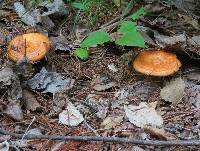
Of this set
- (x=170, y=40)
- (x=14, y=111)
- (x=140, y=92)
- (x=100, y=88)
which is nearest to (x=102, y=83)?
(x=100, y=88)

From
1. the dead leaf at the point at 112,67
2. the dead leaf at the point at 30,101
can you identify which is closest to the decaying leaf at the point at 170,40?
the dead leaf at the point at 112,67

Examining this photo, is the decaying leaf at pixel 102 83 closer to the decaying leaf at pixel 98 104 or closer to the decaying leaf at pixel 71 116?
the decaying leaf at pixel 98 104

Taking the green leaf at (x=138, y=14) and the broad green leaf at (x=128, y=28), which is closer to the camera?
the broad green leaf at (x=128, y=28)

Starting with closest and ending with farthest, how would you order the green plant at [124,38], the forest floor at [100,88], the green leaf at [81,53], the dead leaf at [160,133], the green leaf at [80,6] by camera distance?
1. the dead leaf at [160,133]
2. the forest floor at [100,88]
3. the green plant at [124,38]
4. the green leaf at [81,53]
5. the green leaf at [80,6]

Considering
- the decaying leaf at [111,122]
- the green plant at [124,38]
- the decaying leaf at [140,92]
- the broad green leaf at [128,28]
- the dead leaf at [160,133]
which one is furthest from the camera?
the broad green leaf at [128,28]

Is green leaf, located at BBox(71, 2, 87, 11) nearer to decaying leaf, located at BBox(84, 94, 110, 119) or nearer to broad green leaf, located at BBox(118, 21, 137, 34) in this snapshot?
broad green leaf, located at BBox(118, 21, 137, 34)

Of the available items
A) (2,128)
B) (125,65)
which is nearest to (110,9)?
(125,65)

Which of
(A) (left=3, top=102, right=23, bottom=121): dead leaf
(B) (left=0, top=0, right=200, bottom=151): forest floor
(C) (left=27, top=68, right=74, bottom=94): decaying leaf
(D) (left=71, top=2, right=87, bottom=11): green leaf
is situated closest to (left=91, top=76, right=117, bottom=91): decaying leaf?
(B) (left=0, top=0, right=200, bottom=151): forest floor
